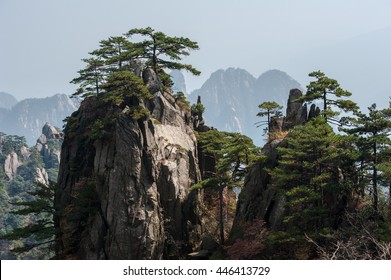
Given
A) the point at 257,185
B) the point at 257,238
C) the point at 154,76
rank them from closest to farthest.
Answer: the point at 257,238, the point at 257,185, the point at 154,76

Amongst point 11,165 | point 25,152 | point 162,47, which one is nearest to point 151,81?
point 162,47

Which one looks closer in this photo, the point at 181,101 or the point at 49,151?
the point at 181,101

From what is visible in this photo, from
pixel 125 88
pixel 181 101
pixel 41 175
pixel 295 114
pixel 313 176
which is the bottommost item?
pixel 313 176

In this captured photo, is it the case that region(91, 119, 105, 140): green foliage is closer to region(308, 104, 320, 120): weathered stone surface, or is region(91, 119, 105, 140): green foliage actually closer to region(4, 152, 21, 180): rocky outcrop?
region(308, 104, 320, 120): weathered stone surface

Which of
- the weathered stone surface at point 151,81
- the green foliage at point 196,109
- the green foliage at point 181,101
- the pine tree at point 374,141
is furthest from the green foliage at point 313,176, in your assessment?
the green foliage at point 196,109

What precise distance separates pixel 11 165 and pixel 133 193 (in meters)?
102

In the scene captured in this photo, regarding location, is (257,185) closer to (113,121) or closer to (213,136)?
(213,136)

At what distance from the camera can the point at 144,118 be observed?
23797 mm

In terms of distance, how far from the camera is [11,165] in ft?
358

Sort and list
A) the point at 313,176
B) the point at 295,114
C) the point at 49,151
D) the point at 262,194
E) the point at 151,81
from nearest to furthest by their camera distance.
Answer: the point at 313,176
the point at 262,194
the point at 295,114
the point at 151,81
the point at 49,151

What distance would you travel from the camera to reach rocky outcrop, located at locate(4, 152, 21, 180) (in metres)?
107

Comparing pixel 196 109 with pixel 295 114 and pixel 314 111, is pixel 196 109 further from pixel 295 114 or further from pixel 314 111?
pixel 314 111

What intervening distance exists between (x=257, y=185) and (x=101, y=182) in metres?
9.85
